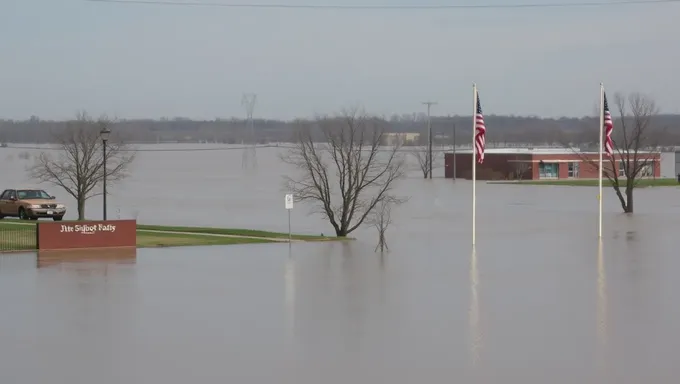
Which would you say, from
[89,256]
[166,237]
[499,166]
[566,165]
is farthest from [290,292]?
[566,165]

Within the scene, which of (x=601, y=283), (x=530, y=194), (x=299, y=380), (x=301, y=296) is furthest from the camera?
(x=530, y=194)

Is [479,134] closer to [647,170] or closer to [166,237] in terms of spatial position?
[166,237]

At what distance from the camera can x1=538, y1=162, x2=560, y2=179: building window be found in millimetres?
107688

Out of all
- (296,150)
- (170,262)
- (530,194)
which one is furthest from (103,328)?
(530,194)

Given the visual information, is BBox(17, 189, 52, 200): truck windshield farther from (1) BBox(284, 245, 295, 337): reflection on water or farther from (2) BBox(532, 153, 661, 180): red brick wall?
(2) BBox(532, 153, 661, 180): red brick wall

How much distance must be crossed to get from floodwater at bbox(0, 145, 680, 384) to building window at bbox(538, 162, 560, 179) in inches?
2610

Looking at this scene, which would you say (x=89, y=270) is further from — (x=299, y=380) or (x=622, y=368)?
(x=622, y=368)

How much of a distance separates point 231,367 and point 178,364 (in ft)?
2.86

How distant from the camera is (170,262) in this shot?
101 feet

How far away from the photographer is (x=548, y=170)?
108 meters

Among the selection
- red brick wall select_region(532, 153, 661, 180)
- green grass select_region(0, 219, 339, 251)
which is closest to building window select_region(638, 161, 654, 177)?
red brick wall select_region(532, 153, 661, 180)

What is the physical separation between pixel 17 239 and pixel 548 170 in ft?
265

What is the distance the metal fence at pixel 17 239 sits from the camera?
108 ft

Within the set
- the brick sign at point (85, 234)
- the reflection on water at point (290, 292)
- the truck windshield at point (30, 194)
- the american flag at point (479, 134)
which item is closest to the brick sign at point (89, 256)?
the brick sign at point (85, 234)
